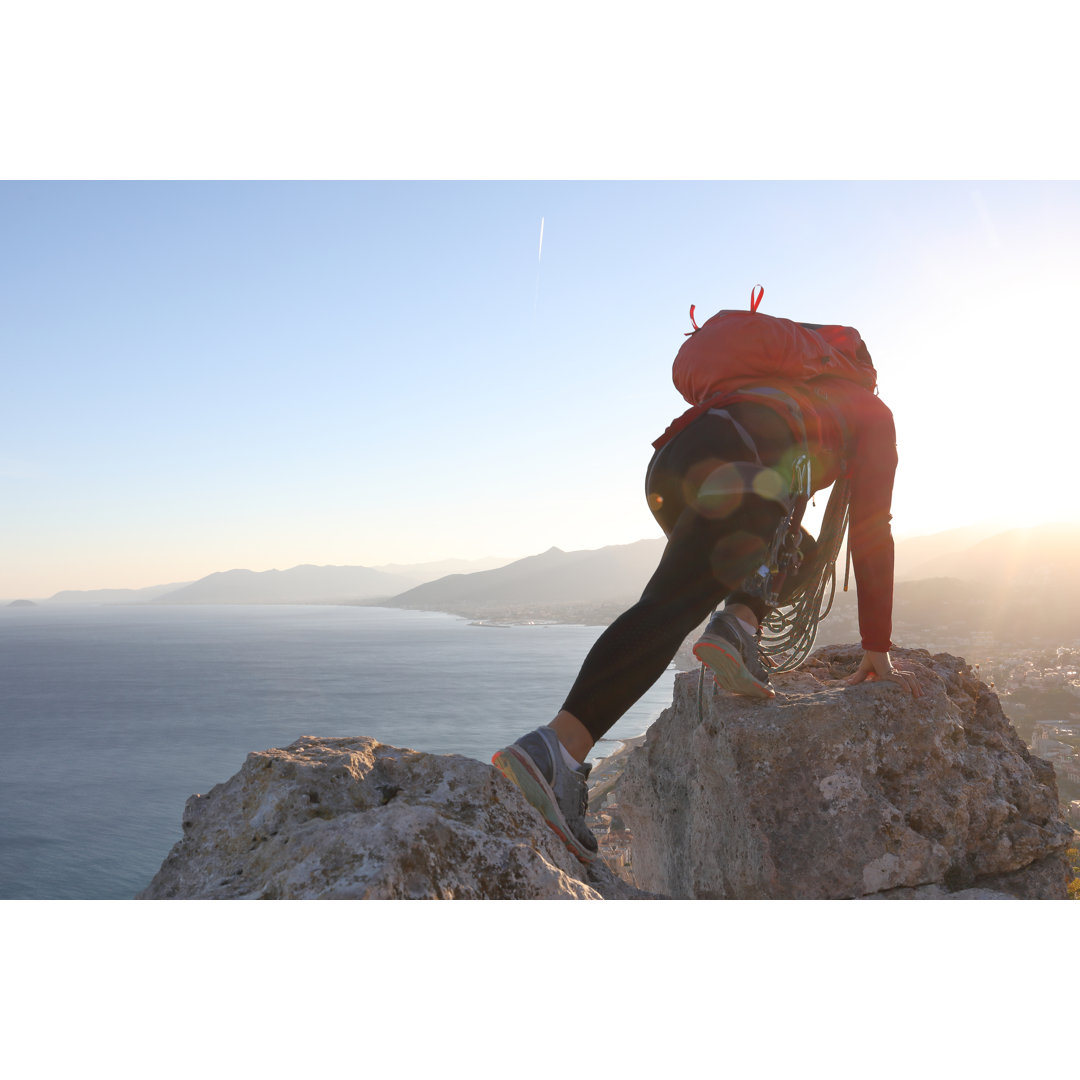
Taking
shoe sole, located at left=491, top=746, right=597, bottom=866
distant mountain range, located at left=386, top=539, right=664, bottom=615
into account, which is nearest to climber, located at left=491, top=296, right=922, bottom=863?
shoe sole, located at left=491, top=746, right=597, bottom=866

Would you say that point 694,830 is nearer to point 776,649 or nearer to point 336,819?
point 776,649

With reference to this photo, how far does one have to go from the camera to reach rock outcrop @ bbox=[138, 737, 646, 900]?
133cm

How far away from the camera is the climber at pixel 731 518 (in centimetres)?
185

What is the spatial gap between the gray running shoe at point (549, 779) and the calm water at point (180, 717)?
42.3 feet

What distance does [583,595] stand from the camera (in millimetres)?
159125

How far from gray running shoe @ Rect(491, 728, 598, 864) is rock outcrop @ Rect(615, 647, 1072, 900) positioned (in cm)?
89

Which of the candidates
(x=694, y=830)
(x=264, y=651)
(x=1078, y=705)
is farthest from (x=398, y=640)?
(x=694, y=830)

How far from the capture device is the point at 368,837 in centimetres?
136

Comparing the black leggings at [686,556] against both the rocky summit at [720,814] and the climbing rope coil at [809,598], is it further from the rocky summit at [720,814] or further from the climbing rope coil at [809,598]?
the climbing rope coil at [809,598]

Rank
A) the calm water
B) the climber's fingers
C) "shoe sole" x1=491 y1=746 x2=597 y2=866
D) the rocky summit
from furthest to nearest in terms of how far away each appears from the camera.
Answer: the calm water
the climber's fingers
"shoe sole" x1=491 y1=746 x2=597 y2=866
the rocky summit

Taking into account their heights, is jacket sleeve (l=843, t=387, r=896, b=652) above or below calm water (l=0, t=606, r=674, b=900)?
above

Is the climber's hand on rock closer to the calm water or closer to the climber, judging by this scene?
the climber

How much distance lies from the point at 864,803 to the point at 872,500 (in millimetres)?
1052

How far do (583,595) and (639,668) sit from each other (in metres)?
158
